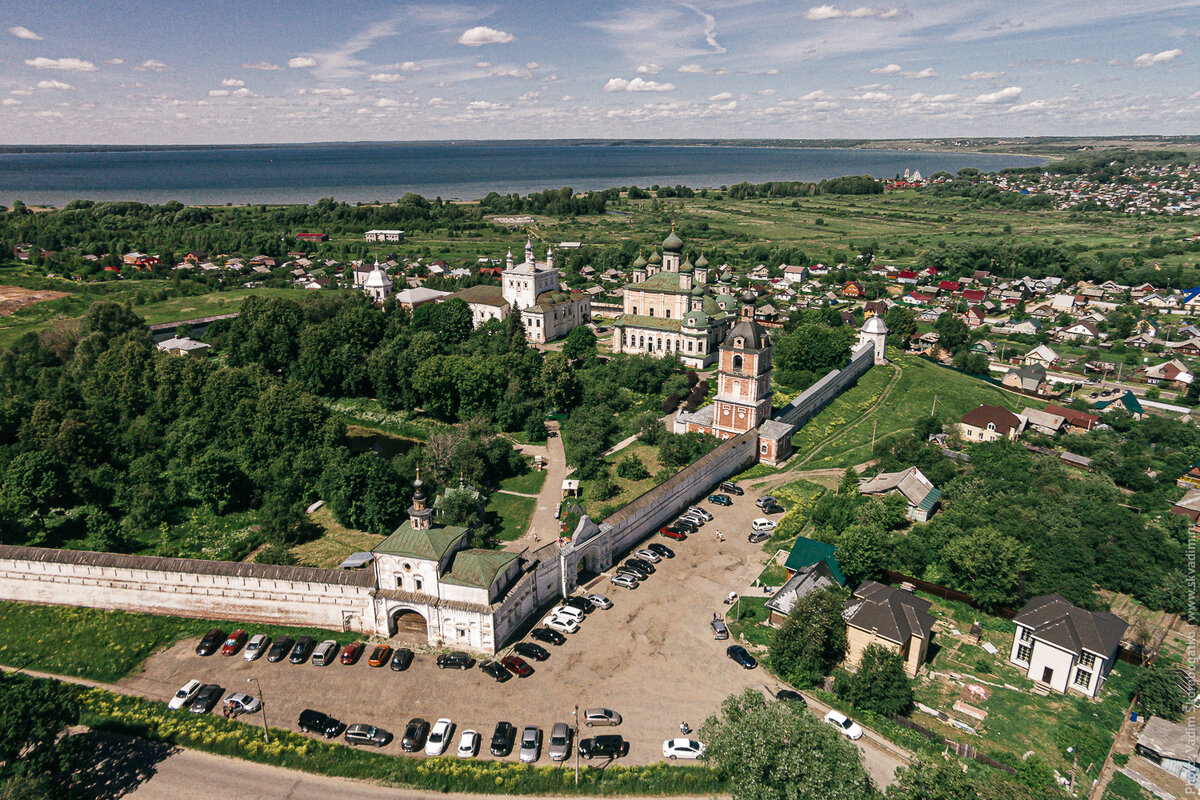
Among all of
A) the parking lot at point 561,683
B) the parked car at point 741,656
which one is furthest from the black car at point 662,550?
the parked car at point 741,656

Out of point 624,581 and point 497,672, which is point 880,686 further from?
point 497,672

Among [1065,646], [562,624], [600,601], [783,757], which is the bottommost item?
[562,624]

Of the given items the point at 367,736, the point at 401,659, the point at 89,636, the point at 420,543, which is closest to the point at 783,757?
the point at 367,736

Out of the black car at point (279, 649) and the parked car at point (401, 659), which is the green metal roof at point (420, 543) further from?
the black car at point (279, 649)

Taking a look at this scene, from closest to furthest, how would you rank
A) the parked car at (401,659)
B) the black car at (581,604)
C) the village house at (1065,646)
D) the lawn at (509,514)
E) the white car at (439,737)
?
1. the white car at (439,737)
2. the village house at (1065,646)
3. the parked car at (401,659)
4. the black car at (581,604)
5. the lawn at (509,514)

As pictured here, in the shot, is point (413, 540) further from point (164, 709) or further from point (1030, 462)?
point (1030, 462)

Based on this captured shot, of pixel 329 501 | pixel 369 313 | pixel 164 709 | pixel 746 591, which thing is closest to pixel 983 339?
pixel 746 591
